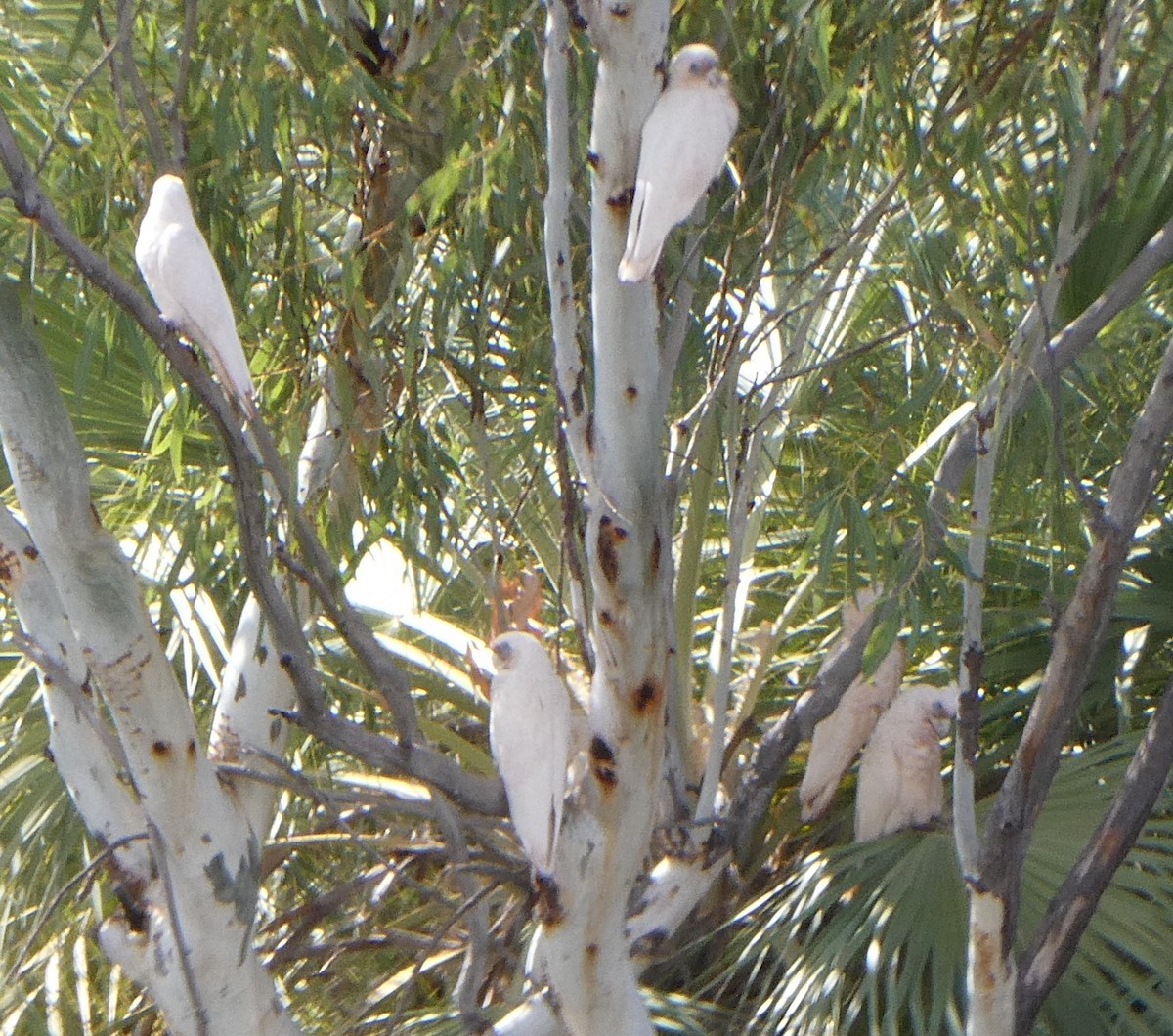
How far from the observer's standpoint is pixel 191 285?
1486 mm

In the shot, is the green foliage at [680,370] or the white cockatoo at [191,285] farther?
the green foliage at [680,370]

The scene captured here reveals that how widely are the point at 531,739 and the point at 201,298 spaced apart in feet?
1.79

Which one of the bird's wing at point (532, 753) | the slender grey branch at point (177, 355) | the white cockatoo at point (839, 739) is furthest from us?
the white cockatoo at point (839, 739)

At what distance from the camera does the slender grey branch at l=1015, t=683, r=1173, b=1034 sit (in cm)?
151

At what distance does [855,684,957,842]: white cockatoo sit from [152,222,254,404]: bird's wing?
1.08 m

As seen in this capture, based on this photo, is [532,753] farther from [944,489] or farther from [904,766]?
[904,766]

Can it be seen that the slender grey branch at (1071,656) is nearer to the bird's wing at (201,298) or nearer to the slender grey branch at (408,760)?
the slender grey branch at (408,760)

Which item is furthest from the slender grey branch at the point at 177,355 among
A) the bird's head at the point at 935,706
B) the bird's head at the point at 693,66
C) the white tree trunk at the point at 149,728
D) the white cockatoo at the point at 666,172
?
the bird's head at the point at 935,706

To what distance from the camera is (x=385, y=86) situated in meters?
1.76

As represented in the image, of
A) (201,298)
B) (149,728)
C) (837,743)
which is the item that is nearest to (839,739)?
(837,743)

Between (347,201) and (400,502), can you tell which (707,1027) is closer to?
(400,502)

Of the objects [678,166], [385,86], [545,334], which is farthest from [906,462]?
[385,86]

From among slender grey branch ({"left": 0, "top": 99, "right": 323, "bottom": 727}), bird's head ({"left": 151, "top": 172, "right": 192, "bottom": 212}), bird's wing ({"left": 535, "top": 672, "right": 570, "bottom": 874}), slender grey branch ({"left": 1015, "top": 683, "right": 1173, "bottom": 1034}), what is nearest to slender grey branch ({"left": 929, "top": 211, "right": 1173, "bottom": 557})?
slender grey branch ({"left": 1015, "top": 683, "right": 1173, "bottom": 1034})

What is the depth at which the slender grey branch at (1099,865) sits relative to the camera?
4.95ft
